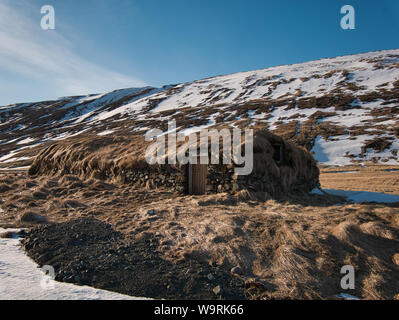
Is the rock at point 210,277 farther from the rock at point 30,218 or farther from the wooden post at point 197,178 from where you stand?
the rock at point 30,218

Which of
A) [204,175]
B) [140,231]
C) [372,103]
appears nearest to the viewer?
[140,231]

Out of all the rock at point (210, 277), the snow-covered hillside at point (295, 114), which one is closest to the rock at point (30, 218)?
the rock at point (210, 277)

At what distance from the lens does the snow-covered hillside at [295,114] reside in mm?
33281

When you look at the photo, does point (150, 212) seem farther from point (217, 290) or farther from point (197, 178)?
point (217, 290)

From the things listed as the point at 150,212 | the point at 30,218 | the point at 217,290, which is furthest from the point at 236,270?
the point at 30,218

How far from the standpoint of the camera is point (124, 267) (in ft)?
14.2

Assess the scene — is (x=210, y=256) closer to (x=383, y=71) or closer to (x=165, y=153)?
(x=165, y=153)

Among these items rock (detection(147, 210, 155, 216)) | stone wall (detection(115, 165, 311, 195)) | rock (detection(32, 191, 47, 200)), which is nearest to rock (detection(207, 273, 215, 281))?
rock (detection(147, 210, 155, 216))

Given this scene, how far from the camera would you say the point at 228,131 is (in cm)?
1052

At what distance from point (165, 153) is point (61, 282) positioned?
752 centimetres

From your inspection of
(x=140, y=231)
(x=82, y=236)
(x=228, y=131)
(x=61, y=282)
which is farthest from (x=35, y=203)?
(x=228, y=131)

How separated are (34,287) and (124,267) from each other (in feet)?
4.51

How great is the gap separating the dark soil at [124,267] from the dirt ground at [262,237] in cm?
9

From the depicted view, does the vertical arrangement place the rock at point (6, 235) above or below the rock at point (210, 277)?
above
